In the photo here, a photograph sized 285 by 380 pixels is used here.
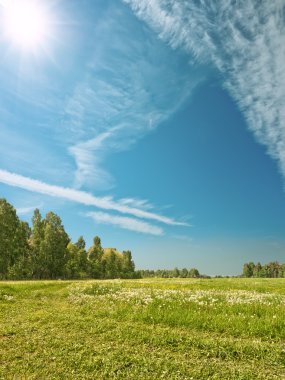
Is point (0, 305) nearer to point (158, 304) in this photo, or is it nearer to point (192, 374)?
point (158, 304)

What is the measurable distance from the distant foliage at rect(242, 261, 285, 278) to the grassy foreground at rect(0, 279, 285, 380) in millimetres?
189449

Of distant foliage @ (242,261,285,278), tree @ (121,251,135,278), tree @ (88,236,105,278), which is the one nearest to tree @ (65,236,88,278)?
tree @ (88,236,105,278)

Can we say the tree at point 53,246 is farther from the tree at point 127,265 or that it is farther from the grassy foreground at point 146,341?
the grassy foreground at point 146,341

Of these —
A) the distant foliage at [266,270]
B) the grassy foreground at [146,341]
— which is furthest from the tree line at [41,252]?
the distant foliage at [266,270]

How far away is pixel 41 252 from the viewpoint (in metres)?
76.4

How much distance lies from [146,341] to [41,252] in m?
70.8

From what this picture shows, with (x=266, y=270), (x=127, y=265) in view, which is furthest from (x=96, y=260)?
(x=266, y=270)

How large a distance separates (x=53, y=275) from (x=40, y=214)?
16.1 meters

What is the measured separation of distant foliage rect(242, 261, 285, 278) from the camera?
615 feet

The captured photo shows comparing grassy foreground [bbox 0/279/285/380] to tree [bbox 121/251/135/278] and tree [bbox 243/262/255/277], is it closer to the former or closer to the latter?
tree [bbox 121/251/135/278]

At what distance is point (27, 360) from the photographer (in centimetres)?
928

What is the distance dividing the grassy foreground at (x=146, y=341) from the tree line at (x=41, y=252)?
57837 mm

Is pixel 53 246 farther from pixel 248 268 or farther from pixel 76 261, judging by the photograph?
pixel 248 268

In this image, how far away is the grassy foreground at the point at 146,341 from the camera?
8.44 metres
